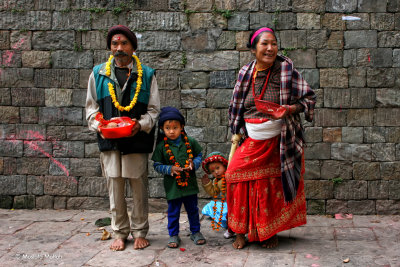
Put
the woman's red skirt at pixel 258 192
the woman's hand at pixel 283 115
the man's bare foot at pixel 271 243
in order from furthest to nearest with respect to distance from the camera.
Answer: the man's bare foot at pixel 271 243
the woman's red skirt at pixel 258 192
the woman's hand at pixel 283 115

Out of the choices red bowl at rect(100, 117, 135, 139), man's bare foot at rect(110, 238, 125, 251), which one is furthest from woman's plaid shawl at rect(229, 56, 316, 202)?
man's bare foot at rect(110, 238, 125, 251)

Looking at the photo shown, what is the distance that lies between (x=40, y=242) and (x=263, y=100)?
2777mm

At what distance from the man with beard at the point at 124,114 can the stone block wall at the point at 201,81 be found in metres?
1.38

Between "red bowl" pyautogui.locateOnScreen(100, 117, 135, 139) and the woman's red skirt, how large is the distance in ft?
3.44

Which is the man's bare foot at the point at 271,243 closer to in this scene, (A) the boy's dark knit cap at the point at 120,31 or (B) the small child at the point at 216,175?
(B) the small child at the point at 216,175

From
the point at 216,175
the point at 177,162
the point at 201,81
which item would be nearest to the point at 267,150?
the point at 216,175

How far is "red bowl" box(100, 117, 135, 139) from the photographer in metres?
4.23

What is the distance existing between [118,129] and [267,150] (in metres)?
1.41

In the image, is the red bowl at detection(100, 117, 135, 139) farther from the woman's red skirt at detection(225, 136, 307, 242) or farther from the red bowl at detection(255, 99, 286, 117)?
the red bowl at detection(255, 99, 286, 117)

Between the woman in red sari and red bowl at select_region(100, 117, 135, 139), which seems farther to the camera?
the woman in red sari

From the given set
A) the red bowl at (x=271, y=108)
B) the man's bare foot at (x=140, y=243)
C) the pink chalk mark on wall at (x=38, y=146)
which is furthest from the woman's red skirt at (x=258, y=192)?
the pink chalk mark on wall at (x=38, y=146)

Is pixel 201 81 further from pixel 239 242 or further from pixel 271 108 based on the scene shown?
pixel 239 242

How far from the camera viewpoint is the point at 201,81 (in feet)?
19.6

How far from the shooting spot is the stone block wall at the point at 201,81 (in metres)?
5.74
